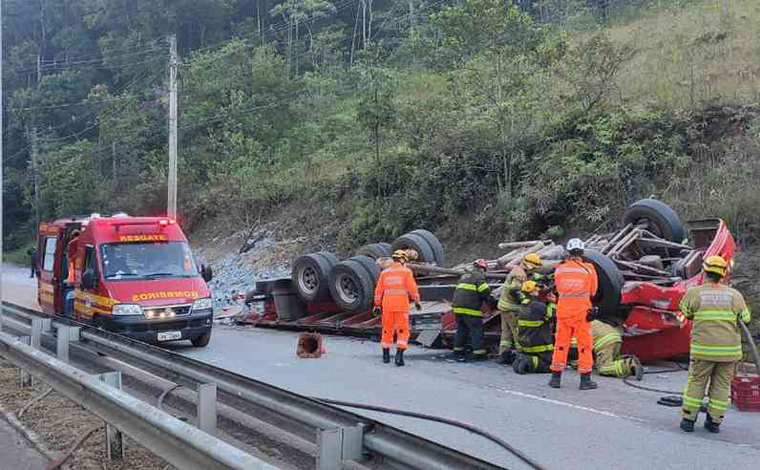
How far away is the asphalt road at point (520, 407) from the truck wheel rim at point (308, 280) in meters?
2.29

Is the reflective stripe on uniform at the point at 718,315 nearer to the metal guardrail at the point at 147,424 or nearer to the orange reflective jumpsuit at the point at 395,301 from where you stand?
the orange reflective jumpsuit at the point at 395,301

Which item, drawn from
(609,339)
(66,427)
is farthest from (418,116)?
(66,427)

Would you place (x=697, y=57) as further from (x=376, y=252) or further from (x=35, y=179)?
(x=35, y=179)

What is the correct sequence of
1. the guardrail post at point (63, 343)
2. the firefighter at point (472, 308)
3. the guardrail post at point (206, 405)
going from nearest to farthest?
the guardrail post at point (206, 405) < the guardrail post at point (63, 343) < the firefighter at point (472, 308)

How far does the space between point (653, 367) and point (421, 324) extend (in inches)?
142

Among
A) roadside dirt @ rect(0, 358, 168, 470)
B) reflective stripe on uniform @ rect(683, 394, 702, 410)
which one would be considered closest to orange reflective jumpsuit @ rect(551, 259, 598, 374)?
reflective stripe on uniform @ rect(683, 394, 702, 410)

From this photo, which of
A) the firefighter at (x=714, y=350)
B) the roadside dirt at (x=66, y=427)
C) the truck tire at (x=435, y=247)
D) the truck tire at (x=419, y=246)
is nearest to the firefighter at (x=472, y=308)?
the truck tire at (x=419, y=246)

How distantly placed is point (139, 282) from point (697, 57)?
1621 centimetres

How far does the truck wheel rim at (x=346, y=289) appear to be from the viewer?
1372 cm

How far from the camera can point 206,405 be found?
5.50 meters

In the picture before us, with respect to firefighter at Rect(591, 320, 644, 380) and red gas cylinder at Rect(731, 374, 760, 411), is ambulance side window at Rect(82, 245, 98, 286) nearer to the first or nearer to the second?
firefighter at Rect(591, 320, 644, 380)

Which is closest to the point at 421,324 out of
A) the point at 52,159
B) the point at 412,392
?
the point at 412,392

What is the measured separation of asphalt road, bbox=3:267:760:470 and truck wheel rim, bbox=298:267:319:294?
2285mm

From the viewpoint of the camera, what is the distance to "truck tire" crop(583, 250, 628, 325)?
10.2 metres
